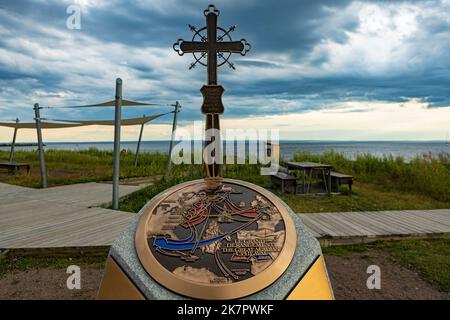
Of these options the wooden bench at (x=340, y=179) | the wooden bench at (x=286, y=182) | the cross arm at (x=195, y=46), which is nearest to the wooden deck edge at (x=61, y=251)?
the cross arm at (x=195, y=46)

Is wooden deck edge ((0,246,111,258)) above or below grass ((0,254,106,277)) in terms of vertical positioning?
above

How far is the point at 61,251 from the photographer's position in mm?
4141

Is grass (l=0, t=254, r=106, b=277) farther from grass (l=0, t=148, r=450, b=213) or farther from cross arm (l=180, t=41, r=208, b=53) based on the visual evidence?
cross arm (l=180, t=41, r=208, b=53)

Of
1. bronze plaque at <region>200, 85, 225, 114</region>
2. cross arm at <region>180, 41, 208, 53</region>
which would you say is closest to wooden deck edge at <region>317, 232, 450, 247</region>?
bronze plaque at <region>200, 85, 225, 114</region>

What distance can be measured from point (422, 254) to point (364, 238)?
28.8 inches

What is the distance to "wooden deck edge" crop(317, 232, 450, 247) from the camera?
15.0 feet

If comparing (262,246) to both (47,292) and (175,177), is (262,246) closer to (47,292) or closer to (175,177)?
(47,292)

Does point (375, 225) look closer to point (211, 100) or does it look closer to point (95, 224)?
point (211, 100)

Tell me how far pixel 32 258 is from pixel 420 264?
484 cm

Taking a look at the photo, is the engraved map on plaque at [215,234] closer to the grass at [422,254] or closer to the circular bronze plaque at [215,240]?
the circular bronze plaque at [215,240]

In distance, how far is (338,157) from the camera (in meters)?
13.3

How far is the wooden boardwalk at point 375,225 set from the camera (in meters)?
4.68

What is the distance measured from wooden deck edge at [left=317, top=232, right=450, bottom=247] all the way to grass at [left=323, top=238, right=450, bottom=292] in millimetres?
65
